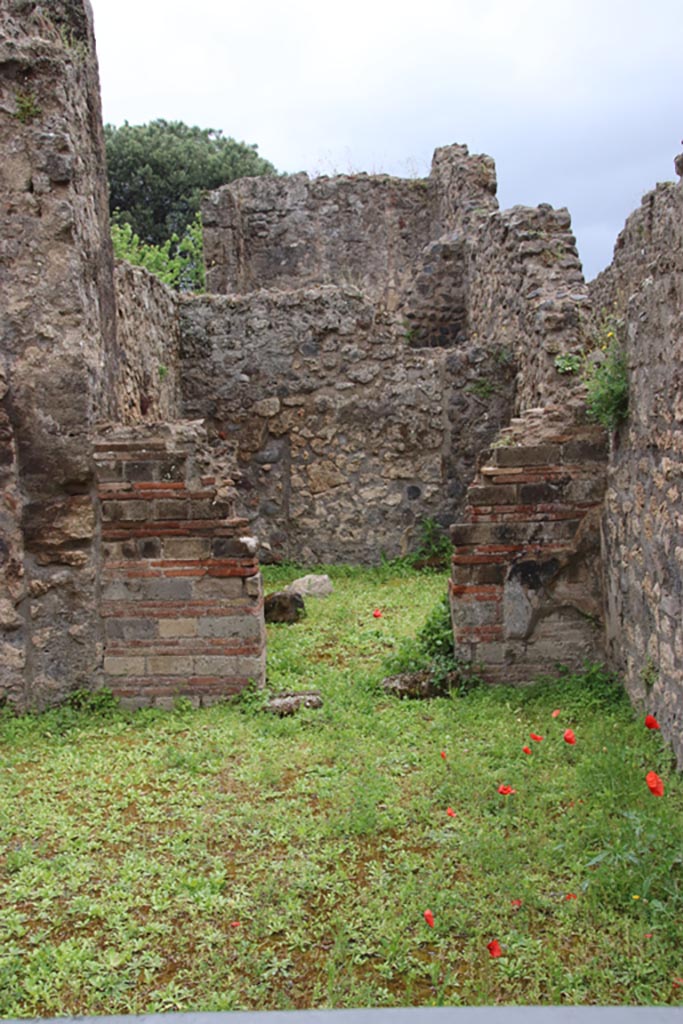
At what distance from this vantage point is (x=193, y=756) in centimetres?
425

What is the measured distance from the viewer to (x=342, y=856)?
129 inches

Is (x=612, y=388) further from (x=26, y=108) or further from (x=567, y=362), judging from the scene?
(x=26, y=108)

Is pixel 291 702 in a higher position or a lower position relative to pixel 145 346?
lower

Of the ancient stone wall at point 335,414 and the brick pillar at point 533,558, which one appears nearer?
the brick pillar at point 533,558

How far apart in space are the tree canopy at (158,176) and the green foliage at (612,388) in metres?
20.9

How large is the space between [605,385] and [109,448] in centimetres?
286

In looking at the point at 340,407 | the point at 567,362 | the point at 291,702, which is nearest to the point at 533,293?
the point at 567,362

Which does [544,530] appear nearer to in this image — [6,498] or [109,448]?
[109,448]

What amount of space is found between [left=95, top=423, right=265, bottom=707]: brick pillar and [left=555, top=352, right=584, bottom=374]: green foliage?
11.8 feet

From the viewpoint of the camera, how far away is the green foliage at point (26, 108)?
15.5ft

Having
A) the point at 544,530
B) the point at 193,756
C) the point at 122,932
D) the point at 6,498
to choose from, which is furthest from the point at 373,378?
the point at 122,932

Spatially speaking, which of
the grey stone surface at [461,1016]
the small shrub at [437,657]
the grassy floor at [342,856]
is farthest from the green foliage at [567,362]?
the grey stone surface at [461,1016]

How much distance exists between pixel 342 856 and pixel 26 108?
4.26 metres

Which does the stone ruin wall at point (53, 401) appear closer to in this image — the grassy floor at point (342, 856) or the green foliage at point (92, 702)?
the green foliage at point (92, 702)
